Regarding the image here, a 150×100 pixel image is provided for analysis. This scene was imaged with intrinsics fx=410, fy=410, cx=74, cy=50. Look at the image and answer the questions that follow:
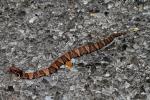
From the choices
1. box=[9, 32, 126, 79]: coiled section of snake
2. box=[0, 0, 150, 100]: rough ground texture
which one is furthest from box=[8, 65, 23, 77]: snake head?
box=[0, 0, 150, 100]: rough ground texture

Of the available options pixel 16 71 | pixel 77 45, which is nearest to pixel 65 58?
pixel 77 45

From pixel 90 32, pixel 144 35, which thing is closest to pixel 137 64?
pixel 144 35

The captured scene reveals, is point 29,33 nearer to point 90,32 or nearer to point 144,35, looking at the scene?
point 90,32

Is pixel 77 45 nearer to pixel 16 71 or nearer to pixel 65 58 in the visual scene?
pixel 65 58

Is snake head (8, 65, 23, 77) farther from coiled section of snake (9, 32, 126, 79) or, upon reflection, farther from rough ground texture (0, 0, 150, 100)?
rough ground texture (0, 0, 150, 100)

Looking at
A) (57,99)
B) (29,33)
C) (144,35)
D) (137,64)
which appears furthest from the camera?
(29,33)
